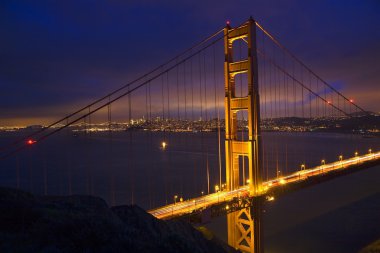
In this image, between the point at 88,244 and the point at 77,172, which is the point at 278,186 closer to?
the point at 88,244

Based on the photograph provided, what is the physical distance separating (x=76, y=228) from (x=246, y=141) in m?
9.13

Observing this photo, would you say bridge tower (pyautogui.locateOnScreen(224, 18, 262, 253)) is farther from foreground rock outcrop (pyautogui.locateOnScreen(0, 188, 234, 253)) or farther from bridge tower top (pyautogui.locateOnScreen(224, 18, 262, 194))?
foreground rock outcrop (pyautogui.locateOnScreen(0, 188, 234, 253))

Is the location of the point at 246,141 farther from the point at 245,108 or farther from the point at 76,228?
the point at 76,228

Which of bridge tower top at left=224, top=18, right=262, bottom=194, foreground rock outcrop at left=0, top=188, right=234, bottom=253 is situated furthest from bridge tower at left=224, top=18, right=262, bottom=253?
foreground rock outcrop at left=0, top=188, right=234, bottom=253

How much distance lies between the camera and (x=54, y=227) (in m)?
6.47

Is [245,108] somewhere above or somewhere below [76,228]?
above

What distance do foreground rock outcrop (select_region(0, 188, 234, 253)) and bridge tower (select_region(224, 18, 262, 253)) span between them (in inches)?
264

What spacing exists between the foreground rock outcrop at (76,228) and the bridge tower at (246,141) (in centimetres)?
671

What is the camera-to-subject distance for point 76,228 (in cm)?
644

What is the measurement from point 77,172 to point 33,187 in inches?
373

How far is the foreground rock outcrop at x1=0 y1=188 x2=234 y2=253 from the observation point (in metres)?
6.11

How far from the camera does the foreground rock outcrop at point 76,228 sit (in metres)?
6.11

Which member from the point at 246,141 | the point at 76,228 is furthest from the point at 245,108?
the point at 76,228

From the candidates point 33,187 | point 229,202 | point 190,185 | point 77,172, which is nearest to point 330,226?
point 229,202
